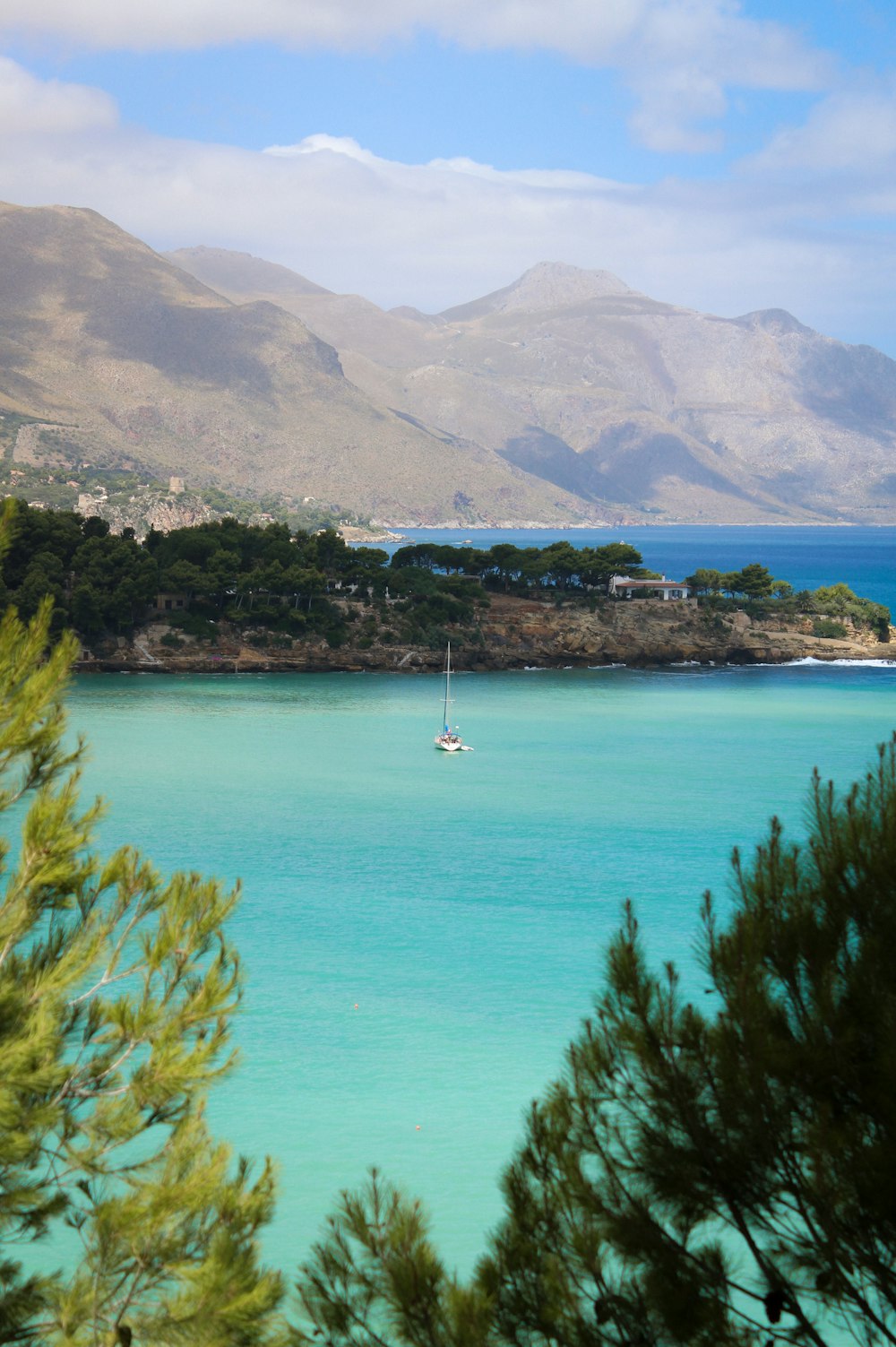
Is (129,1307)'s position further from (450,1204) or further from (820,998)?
(450,1204)

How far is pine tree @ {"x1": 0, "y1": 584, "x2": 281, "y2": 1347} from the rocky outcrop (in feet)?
136

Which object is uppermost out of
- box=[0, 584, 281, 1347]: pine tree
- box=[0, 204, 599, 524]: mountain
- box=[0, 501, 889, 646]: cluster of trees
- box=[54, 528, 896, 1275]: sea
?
box=[0, 204, 599, 524]: mountain

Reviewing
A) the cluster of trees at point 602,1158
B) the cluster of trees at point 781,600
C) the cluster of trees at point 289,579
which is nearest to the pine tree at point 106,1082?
the cluster of trees at point 602,1158

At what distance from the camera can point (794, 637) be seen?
2206 inches

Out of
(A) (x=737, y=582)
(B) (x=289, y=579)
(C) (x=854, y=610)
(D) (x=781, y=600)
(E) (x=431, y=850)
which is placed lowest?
(E) (x=431, y=850)

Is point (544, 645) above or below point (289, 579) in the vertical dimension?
below

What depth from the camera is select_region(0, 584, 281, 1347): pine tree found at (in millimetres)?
5004

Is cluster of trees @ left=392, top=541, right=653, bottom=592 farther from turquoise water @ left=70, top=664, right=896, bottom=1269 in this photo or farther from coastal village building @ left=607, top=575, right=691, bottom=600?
turquoise water @ left=70, top=664, right=896, bottom=1269

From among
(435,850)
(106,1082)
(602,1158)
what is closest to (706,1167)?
(602,1158)

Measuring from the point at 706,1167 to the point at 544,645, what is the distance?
157ft

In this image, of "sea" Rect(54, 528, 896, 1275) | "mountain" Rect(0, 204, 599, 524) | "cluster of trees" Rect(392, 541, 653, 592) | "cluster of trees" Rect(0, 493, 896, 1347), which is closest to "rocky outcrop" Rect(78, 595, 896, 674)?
"sea" Rect(54, 528, 896, 1275)

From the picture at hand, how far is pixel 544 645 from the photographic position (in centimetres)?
5216

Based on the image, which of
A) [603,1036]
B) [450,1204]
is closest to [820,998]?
[603,1036]

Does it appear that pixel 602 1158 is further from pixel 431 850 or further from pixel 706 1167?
pixel 431 850
